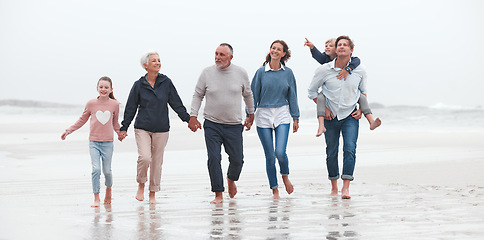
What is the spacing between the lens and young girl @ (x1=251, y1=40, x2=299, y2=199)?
8039 mm

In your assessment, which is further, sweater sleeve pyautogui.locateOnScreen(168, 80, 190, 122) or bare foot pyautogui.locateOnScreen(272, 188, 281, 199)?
bare foot pyautogui.locateOnScreen(272, 188, 281, 199)

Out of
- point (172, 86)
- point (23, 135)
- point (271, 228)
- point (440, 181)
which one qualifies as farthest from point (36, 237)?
point (23, 135)

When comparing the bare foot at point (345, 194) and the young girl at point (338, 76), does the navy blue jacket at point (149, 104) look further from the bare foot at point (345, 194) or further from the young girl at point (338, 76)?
the bare foot at point (345, 194)

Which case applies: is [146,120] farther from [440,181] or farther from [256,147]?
[256,147]

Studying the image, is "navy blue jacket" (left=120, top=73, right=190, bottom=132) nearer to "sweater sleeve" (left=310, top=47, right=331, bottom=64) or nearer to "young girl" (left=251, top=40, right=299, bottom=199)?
"young girl" (left=251, top=40, right=299, bottom=199)

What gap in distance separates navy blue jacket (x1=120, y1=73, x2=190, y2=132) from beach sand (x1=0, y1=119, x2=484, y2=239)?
0.87 metres

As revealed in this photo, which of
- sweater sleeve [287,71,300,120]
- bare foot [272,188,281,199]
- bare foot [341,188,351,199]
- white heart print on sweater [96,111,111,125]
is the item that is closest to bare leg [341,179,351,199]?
bare foot [341,188,351,199]

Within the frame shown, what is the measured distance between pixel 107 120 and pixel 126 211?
3.71 ft

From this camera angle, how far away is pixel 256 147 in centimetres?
1520

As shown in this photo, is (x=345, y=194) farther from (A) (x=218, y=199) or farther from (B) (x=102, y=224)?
(B) (x=102, y=224)

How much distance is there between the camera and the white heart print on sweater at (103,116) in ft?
24.3

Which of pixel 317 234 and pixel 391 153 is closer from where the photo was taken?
pixel 317 234

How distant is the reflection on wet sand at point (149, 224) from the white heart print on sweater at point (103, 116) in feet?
3.43

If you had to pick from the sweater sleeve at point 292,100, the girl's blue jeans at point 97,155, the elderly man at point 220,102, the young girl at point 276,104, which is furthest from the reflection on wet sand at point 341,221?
the girl's blue jeans at point 97,155
